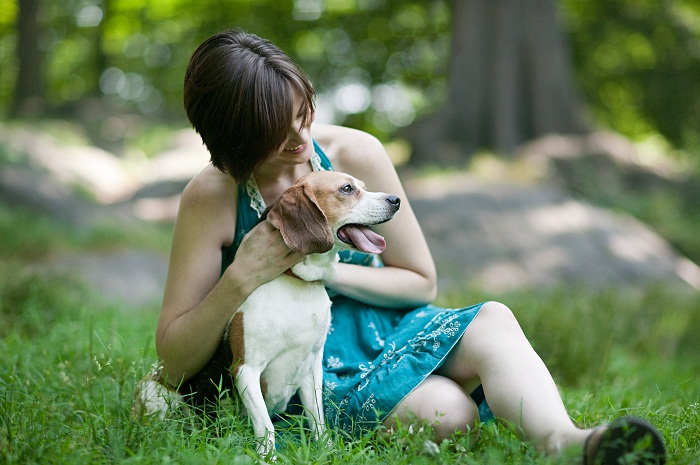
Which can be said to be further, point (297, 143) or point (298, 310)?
point (297, 143)

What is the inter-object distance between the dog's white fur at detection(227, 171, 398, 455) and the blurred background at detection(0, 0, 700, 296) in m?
5.23

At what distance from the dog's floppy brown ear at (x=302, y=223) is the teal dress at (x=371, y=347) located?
0.31 metres

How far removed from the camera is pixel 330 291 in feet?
10.1

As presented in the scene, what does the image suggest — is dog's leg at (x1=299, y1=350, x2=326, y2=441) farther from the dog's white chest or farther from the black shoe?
the black shoe

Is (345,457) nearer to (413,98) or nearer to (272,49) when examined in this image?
(272,49)

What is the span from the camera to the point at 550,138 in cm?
1064

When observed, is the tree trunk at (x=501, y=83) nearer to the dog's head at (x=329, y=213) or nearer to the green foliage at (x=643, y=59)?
the green foliage at (x=643, y=59)

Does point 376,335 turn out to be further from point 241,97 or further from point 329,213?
point 241,97

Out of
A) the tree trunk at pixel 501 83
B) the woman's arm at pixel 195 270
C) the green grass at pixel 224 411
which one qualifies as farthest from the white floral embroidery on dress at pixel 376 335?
the tree trunk at pixel 501 83

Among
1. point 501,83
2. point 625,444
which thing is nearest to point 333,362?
point 625,444

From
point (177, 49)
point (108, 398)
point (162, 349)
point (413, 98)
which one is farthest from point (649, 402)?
point (177, 49)

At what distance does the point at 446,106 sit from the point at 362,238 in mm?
8449

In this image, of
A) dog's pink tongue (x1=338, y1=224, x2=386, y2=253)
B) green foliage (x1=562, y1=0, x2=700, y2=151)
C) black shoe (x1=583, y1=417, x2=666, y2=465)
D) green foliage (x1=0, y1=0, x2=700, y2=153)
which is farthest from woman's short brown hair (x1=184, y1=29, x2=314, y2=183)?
green foliage (x1=562, y1=0, x2=700, y2=151)

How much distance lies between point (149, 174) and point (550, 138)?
7.45 m
